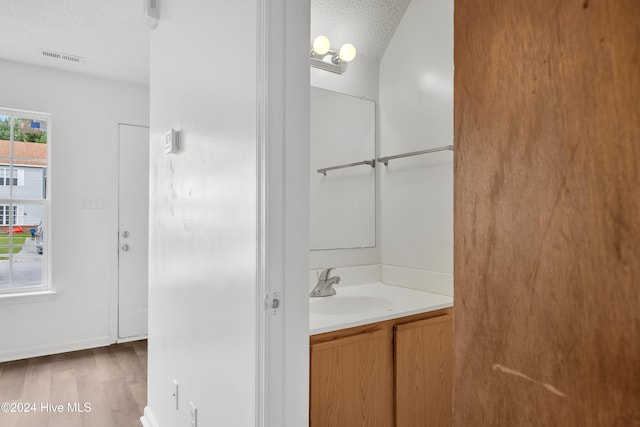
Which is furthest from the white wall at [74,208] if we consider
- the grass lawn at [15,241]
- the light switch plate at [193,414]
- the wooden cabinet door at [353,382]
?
the wooden cabinet door at [353,382]

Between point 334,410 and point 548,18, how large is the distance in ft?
4.69

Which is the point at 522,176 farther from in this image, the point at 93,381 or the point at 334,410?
the point at 93,381

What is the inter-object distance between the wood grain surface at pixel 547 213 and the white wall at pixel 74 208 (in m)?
3.78

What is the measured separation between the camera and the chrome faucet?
2008mm

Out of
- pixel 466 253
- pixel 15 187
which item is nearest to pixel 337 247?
pixel 466 253

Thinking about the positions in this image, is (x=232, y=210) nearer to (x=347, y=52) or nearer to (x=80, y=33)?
(x=347, y=52)

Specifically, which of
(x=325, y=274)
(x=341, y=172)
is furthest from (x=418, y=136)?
(x=325, y=274)

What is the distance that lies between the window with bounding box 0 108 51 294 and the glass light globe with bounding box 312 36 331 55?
261 cm

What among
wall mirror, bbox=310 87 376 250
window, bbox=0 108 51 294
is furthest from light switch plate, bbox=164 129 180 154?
window, bbox=0 108 51 294

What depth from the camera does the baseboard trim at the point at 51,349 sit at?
10.4ft

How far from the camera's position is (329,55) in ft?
7.39

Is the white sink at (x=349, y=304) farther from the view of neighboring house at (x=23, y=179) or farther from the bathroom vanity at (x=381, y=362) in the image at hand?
the view of neighboring house at (x=23, y=179)

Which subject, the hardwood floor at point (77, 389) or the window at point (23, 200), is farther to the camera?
the window at point (23, 200)

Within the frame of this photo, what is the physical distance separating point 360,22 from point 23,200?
3.11 m
